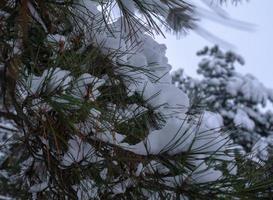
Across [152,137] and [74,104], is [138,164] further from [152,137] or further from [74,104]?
[74,104]

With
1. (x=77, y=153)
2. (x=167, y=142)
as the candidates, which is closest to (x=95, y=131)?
(x=77, y=153)

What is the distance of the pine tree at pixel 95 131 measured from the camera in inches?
55.1

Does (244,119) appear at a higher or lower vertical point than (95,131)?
higher

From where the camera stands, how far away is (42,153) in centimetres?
Answer: 161

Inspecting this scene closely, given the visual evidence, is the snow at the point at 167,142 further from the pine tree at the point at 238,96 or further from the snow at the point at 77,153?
the pine tree at the point at 238,96

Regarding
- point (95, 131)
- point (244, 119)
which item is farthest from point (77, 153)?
point (244, 119)

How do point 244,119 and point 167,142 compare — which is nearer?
point 167,142

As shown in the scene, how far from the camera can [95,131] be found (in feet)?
4.89

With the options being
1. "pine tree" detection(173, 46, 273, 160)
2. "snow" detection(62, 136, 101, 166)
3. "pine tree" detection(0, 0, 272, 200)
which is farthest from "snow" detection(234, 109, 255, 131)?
"snow" detection(62, 136, 101, 166)

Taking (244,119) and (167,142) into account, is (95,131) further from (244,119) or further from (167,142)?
A: (244,119)

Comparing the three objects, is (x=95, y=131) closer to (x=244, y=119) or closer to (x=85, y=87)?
(x=85, y=87)

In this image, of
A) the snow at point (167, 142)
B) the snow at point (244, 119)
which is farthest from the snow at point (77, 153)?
the snow at point (244, 119)

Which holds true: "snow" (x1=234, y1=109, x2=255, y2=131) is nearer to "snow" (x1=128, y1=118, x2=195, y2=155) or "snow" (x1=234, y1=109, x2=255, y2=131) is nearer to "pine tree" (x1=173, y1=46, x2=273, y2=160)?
"pine tree" (x1=173, y1=46, x2=273, y2=160)

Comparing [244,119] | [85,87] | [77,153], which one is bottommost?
[77,153]
